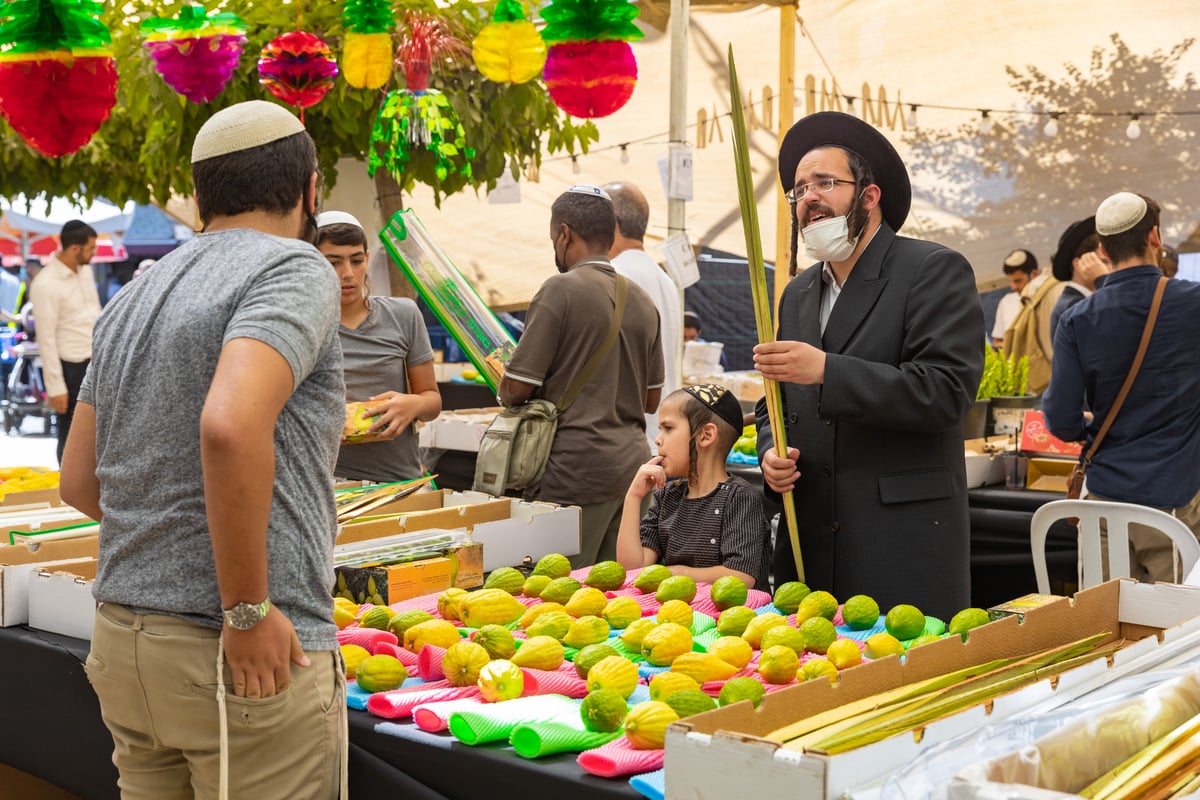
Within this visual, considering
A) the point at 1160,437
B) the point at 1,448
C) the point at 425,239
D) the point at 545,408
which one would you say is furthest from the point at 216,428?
the point at 1,448

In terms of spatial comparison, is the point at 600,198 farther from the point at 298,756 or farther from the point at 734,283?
the point at 734,283

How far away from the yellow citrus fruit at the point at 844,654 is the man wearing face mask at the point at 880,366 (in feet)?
1.93

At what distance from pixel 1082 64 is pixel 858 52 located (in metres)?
1.36

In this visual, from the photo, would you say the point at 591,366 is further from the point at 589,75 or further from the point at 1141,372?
the point at 1141,372

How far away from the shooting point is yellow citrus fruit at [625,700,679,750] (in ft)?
5.22

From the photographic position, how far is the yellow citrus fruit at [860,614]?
7.32ft

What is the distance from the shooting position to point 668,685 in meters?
1.77

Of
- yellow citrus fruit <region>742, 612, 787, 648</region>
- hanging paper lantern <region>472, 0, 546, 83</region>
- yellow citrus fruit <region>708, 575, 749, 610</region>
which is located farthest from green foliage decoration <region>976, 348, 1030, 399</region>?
yellow citrus fruit <region>742, 612, 787, 648</region>

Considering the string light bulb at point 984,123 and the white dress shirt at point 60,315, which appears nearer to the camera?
the white dress shirt at point 60,315

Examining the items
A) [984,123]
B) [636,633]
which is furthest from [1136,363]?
[984,123]

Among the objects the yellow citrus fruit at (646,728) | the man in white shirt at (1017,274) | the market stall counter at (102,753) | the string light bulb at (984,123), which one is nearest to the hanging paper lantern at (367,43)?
the market stall counter at (102,753)

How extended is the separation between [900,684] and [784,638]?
0.47m

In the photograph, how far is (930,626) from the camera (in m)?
2.25

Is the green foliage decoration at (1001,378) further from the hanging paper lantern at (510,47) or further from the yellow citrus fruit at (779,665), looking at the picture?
the yellow citrus fruit at (779,665)
